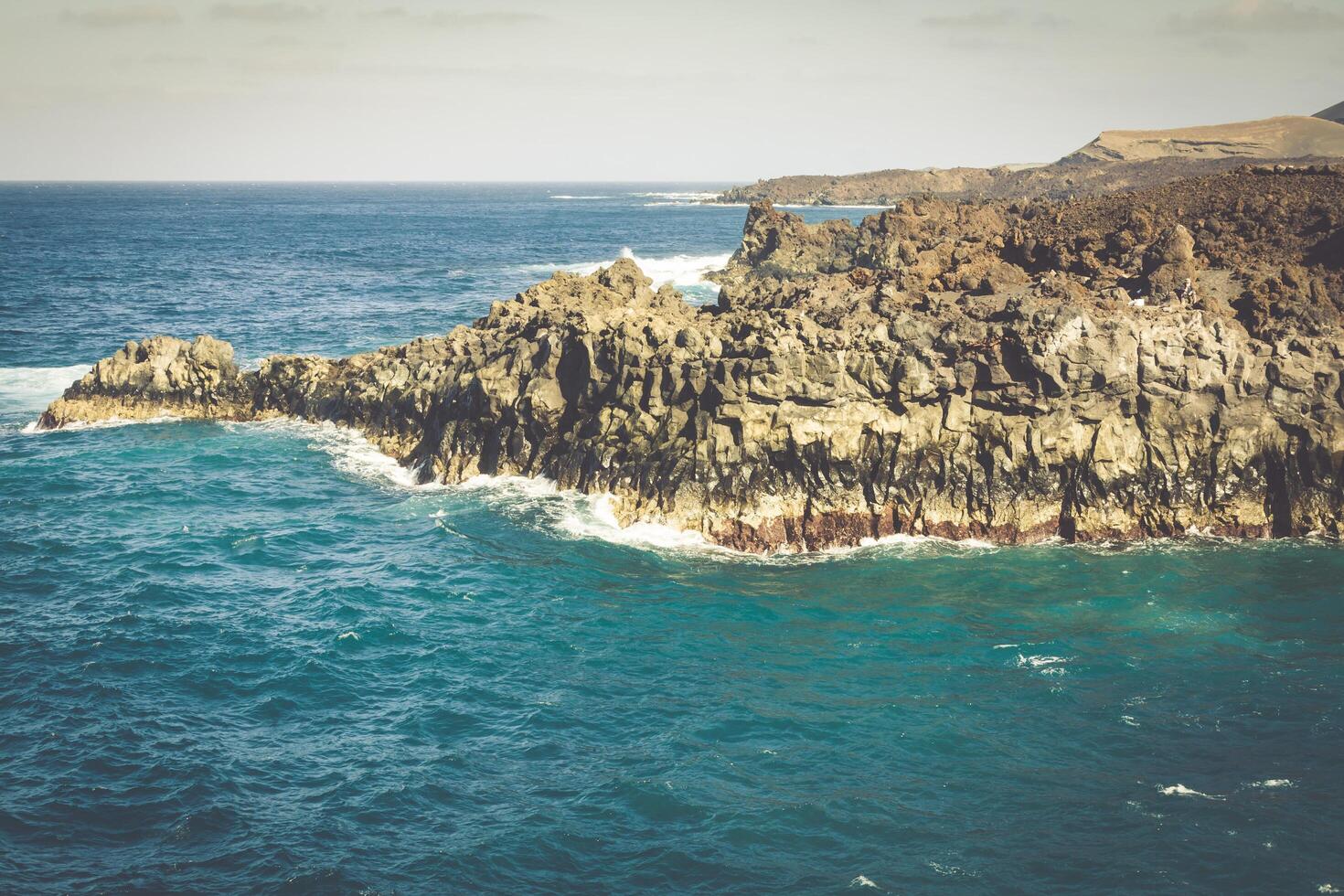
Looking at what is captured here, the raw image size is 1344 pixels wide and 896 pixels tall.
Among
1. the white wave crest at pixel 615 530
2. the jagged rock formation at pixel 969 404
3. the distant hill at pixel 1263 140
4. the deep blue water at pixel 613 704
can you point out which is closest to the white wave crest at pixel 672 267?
the jagged rock formation at pixel 969 404

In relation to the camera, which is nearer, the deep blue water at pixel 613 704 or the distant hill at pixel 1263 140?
the deep blue water at pixel 613 704

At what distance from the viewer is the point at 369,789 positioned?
2319 centimetres

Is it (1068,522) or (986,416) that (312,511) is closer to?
(986,416)

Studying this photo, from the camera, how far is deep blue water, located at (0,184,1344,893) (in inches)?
817

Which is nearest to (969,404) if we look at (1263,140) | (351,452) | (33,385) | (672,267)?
(351,452)

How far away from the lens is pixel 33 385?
61.1 m

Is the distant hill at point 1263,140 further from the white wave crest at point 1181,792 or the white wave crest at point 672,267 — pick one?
the white wave crest at point 1181,792

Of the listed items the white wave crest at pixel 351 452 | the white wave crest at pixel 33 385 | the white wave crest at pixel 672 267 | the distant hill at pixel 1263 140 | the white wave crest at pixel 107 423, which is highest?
the distant hill at pixel 1263 140

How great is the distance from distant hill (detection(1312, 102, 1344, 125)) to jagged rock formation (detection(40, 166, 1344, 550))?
14671cm

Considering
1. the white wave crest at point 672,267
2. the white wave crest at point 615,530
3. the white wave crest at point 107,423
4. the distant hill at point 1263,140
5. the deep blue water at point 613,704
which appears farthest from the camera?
the distant hill at point 1263,140

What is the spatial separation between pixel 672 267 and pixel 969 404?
83.0 m

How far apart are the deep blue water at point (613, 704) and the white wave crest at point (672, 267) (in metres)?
65.6

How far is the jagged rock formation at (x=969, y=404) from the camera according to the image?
1439 inches

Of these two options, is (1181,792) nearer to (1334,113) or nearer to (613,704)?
(613,704)
